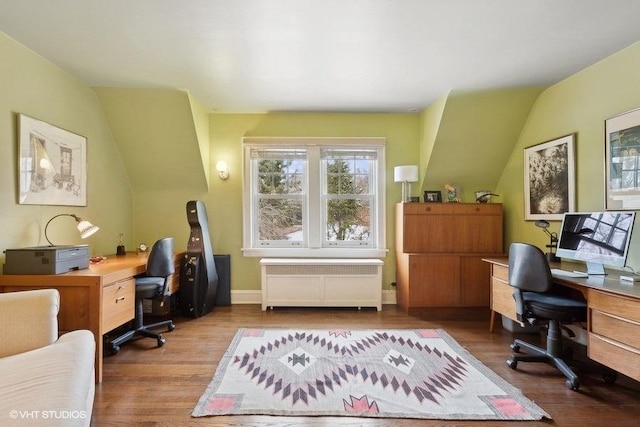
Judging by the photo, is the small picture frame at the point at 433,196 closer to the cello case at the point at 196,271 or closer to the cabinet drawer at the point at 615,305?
the cabinet drawer at the point at 615,305

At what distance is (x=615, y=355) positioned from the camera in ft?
6.09

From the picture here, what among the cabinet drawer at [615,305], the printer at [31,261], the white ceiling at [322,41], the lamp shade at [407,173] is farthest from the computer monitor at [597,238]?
the printer at [31,261]

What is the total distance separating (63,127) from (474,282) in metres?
4.59

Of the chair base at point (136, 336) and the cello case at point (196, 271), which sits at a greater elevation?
the cello case at point (196, 271)

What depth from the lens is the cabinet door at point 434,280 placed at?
354 cm

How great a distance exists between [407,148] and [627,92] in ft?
6.89

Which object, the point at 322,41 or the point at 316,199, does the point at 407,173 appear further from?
the point at 322,41

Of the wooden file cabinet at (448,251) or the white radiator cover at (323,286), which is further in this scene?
the white radiator cover at (323,286)

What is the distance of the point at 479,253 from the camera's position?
3613 millimetres

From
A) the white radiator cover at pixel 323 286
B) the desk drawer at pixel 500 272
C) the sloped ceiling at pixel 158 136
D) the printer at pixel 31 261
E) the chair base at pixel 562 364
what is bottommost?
the chair base at pixel 562 364

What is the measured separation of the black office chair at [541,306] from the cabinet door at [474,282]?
3.39ft

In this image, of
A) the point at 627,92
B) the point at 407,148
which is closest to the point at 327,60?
the point at 407,148

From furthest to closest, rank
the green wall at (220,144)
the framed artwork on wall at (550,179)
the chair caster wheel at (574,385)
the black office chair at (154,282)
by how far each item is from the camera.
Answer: the framed artwork on wall at (550,179) < the black office chair at (154,282) < the green wall at (220,144) < the chair caster wheel at (574,385)

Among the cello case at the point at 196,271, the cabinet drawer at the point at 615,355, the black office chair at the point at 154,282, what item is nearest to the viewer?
the cabinet drawer at the point at 615,355
